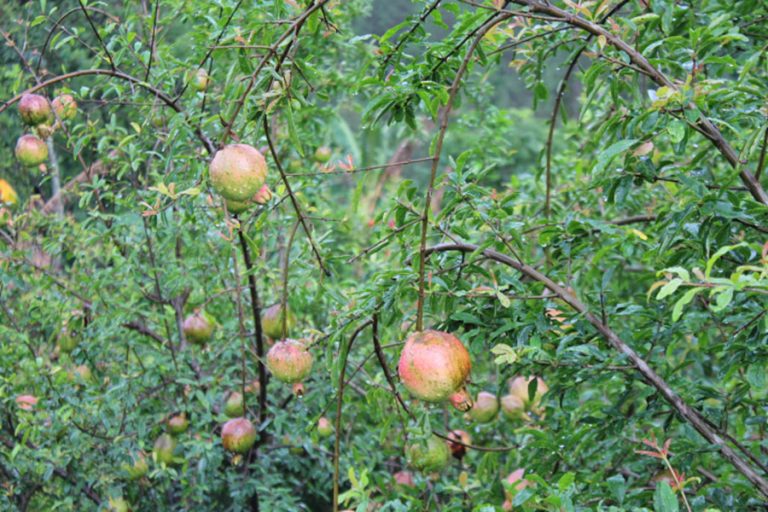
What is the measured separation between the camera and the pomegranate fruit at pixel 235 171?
1.27 meters

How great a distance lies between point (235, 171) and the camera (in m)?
1.26

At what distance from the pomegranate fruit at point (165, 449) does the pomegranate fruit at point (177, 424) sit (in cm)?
3

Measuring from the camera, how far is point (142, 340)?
260 centimetres

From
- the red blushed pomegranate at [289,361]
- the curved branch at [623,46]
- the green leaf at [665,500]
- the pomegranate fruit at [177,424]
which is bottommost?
the pomegranate fruit at [177,424]

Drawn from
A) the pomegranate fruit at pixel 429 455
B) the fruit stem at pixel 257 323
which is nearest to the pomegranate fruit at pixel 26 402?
the fruit stem at pixel 257 323

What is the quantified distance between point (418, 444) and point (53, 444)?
1250mm

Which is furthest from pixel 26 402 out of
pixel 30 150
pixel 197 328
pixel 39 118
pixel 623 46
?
pixel 623 46

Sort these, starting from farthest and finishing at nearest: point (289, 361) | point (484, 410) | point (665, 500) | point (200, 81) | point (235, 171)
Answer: point (484, 410)
point (200, 81)
point (289, 361)
point (235, 171)
point (665, 500)

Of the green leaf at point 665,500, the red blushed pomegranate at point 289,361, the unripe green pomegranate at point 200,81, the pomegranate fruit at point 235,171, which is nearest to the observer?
the green leaf at point 665,500

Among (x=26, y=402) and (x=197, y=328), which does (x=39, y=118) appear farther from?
(x=26, y=402)

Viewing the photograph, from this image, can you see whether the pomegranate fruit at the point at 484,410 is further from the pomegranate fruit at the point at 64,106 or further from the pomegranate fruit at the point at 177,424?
the pomegranate fruit at the point at 64,106

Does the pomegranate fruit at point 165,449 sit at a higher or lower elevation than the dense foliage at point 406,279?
lower

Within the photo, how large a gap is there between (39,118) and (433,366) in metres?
1.35

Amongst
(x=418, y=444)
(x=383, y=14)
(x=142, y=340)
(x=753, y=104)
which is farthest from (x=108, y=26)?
(x=383, y=14)
